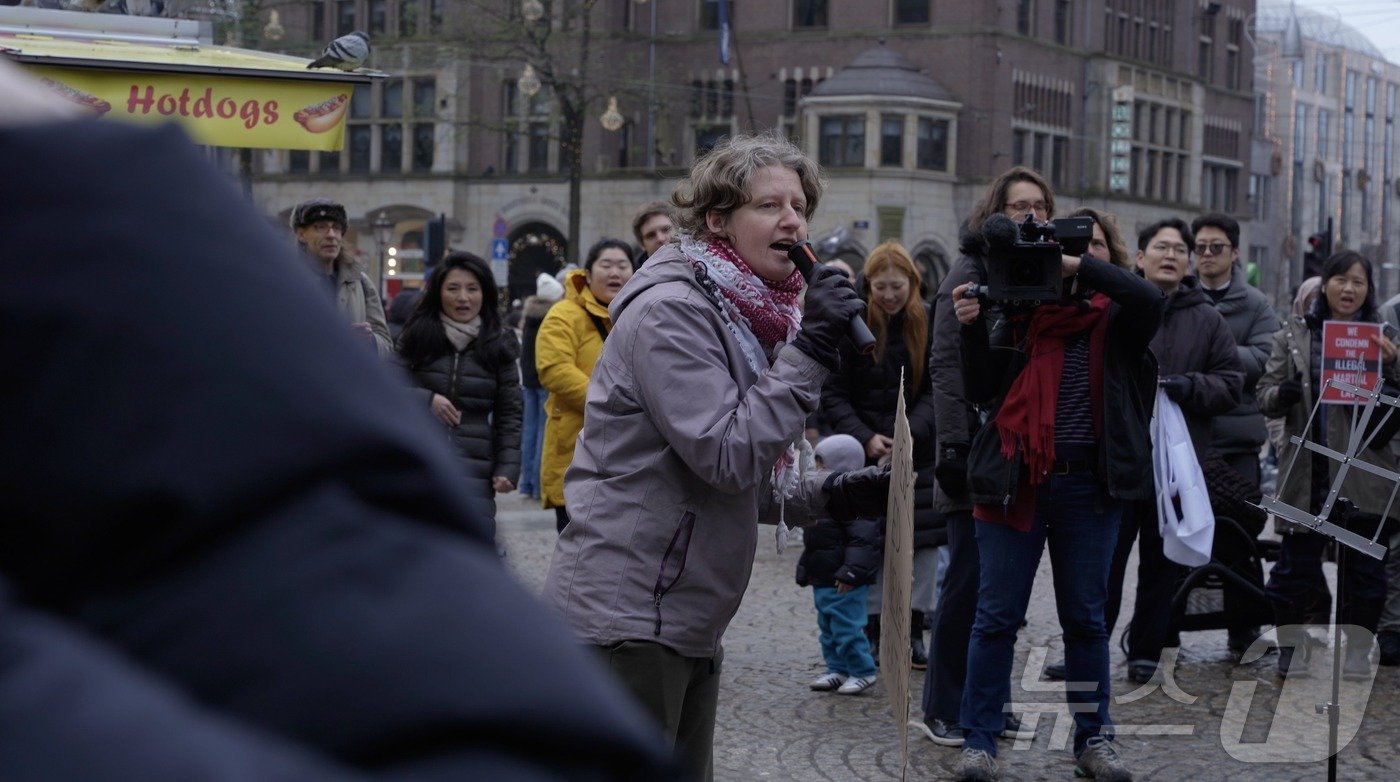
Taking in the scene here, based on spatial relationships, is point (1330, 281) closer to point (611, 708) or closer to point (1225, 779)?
point (1225, 779)

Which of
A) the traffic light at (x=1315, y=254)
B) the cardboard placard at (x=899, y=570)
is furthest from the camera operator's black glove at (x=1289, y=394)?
the traffic light at (x=1315, y=254)

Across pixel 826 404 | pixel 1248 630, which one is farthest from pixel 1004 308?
Answer: pixel 1248 630

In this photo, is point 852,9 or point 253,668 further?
point 852,9

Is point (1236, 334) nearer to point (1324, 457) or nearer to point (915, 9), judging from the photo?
point (1324, 457)

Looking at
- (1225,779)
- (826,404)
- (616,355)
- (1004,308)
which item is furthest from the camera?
(826,404)

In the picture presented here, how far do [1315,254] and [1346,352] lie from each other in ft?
34.6

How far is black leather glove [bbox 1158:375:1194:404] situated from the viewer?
6.66m

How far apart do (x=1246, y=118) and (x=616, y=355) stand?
58.4 meters


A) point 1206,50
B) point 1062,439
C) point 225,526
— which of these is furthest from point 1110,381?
point 1206,50

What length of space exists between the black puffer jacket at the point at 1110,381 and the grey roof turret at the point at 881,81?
39.1 m

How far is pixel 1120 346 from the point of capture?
542 centimetres

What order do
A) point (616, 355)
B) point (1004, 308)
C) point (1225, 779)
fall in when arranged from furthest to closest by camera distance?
point (1225, 779) < point (1004, 308) < point (616, 355)

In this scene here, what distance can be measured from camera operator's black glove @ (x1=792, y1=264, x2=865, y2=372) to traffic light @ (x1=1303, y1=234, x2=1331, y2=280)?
12.9m

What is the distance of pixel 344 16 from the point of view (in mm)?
49562
